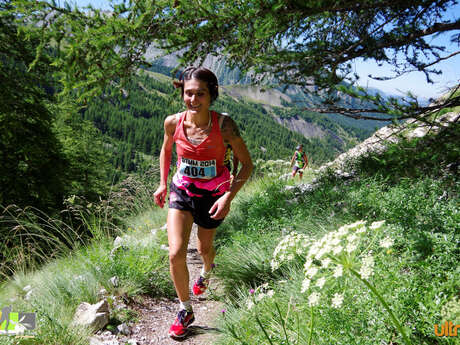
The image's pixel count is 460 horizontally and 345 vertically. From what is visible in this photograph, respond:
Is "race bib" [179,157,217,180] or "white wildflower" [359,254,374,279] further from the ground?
"white wildflower" [359,254,374,279]

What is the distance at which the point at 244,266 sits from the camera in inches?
126

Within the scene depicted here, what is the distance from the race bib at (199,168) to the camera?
2893 mm

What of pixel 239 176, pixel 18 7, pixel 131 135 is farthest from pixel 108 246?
pixel 131 135

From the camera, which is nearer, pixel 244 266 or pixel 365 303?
pixel 365 303

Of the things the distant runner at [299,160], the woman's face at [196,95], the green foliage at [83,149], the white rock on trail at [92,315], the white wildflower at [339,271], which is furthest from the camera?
the green foliage at [83,149]

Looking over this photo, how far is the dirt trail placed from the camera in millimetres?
2715

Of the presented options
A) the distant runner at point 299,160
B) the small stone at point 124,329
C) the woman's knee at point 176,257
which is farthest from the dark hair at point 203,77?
the distant runner at point 299,160

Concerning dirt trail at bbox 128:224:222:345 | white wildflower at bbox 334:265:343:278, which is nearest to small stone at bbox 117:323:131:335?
dirt trail at bbox 128:224:222:345

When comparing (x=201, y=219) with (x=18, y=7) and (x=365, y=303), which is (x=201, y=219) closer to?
(x=365, y=303)

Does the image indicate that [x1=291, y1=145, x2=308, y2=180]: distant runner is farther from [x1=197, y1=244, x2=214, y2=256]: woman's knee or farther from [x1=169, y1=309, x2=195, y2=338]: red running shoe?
[x1=169, y1=309, x2=195, y2=338]: red running shoe

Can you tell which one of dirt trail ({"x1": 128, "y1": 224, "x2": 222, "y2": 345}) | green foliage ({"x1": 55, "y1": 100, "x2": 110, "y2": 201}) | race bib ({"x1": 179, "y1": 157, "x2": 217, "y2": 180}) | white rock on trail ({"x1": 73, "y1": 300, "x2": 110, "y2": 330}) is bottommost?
green foliage ({"x1": 55, "y1": 100, "x2": 110, "y2": 201})

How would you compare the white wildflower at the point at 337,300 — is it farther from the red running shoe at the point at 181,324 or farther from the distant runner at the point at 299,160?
the distant runner at the point at 299,160

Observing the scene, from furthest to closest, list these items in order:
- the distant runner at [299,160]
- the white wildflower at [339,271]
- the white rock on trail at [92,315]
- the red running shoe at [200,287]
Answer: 1. the distant runner at [299,160]
2. the red running shoe at [200,287]
3. the white rock on trail at [92,315]
4. the white wildflower at [339,271]

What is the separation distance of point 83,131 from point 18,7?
21674 mm
